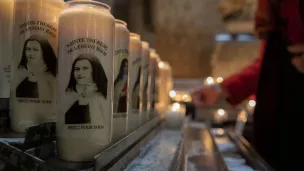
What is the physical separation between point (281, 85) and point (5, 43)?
83 cm

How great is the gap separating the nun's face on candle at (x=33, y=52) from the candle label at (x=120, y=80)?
0.44 feet

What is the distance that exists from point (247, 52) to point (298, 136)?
4.85 feet

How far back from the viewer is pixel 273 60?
1.02 meters

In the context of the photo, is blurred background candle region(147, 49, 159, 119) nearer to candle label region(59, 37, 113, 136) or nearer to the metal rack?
the metal rack

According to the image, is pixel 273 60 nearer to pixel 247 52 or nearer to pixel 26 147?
pixel 26 147

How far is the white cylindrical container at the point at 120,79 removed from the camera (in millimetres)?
531

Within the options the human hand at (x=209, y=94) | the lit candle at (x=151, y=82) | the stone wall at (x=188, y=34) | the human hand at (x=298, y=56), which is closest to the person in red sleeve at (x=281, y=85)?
the human hand at (x=298, y=56)

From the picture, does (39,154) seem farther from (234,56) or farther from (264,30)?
(234,56)

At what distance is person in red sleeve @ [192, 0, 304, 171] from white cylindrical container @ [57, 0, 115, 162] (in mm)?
677

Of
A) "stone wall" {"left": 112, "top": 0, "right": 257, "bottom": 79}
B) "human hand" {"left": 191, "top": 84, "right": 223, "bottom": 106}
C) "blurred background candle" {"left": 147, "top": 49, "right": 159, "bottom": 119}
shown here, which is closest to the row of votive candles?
"blurred background candle" {"left": 147, "top": 49, "right": 159, "bottom": 119}

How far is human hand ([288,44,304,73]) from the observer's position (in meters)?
0.87

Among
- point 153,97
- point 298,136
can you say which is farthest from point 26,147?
point 298,136

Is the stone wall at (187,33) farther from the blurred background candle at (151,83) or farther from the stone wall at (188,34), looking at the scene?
the blurred background candle at (151,83)

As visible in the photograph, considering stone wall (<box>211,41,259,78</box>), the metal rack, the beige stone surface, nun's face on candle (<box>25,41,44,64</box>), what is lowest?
the metal rack
